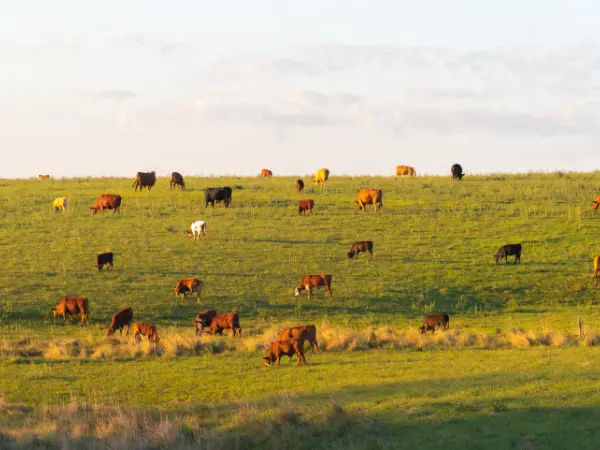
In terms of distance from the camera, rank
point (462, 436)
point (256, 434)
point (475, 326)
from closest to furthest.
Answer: point (462, 436) < point (256, 434) < point (475, 326)

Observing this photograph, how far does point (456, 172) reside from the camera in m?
74.1

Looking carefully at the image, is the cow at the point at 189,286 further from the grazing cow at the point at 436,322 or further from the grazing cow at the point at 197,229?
the grazing cow at the point at 197,229

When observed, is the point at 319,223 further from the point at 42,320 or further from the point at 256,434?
the point at 256,434

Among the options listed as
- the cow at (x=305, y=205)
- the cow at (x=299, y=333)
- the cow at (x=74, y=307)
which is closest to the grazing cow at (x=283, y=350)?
the cow at (x=299, y=333)

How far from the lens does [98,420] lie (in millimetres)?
17578

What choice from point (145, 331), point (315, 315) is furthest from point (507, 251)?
point (145, 331)

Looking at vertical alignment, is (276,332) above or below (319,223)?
below

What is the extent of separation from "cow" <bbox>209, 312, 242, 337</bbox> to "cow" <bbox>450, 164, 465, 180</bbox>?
46133 millimetres

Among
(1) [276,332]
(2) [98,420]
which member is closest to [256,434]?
(2) [98,420]

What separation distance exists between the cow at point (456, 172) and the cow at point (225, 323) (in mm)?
46133

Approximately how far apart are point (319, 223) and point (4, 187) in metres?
33.6

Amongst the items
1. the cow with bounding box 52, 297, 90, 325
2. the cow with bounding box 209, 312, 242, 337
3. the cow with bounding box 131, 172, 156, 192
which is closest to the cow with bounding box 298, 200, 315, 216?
the cow with bounding box 131, 172, 156, 192

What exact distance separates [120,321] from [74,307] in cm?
332

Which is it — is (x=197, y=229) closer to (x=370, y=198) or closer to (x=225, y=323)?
(x=370, y=198)
